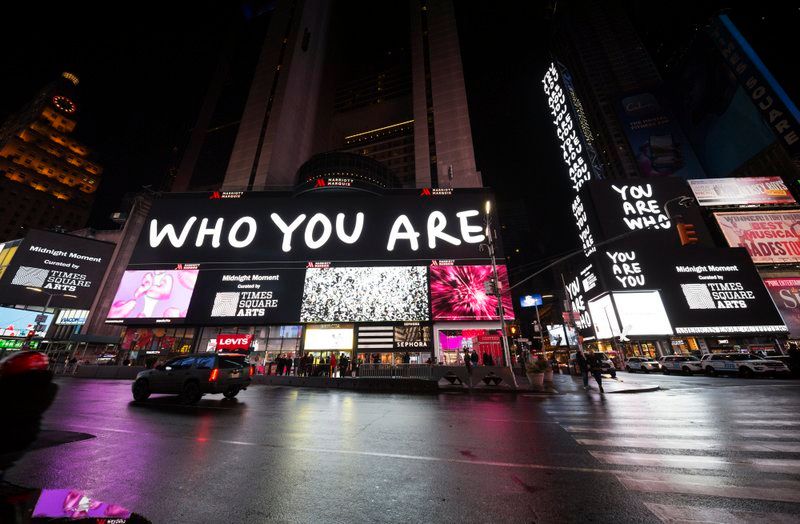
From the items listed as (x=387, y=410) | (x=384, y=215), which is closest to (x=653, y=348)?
(x=384, y=215)

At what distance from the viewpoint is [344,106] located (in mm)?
84375

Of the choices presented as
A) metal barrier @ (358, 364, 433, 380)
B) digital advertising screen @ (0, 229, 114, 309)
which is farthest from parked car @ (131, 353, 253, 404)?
digital advertising screen @ (0, 229, 114, 309)

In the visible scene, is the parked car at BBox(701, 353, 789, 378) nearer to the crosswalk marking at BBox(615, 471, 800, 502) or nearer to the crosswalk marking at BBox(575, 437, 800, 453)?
the crosswalk marking at BBox(575, 437, 800, 453)

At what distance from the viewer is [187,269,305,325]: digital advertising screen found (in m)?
29.1

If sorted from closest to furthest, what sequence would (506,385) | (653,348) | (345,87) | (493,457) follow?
1. (493,457)
2. (506,385)
3. (653,348)
4. (345,87)

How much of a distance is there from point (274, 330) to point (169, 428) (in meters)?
25.9

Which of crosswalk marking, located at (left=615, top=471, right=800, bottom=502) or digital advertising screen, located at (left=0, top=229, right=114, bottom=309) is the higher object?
digital advertising screen, located at (left=0, top=229, right=114, bottom=309)

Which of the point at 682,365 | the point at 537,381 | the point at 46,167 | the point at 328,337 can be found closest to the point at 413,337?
the point at 328,337

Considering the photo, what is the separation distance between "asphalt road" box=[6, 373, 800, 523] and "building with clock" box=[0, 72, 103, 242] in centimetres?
9972

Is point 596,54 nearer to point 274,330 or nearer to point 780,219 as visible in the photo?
point 780,219

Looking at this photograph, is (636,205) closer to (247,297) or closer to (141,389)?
(247,297)

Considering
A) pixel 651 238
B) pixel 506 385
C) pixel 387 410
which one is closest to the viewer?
pixel 387 410

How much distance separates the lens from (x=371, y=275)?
30.6m

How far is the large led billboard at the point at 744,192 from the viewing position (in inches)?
1775
